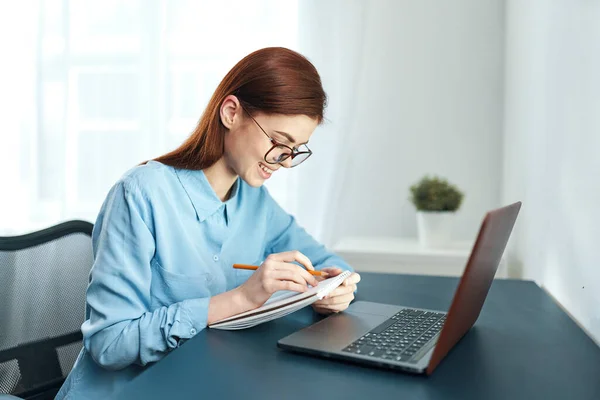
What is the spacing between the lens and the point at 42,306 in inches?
46.4

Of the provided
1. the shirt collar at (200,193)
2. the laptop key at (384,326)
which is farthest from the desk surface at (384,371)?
the shirt collar at (200,193)

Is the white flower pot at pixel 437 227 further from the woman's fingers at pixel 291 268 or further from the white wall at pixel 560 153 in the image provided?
the woman's fingers at pixel 291 268

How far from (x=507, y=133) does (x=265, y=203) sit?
4.34ft

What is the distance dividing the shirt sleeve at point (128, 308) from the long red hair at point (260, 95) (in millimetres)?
225

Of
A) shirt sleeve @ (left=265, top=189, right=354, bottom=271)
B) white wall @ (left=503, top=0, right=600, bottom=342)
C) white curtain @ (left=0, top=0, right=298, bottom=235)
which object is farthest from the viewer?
white curtain @ (left=0, top=0, right=298, bottom=235)

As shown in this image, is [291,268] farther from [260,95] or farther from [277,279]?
[260,95]

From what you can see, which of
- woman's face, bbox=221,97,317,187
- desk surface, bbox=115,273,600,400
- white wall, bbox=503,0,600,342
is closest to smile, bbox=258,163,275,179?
woman's face, bbox=221,97,317,187

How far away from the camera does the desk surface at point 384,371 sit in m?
0.71

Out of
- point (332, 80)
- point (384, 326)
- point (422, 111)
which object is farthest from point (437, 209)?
point (384, 326)

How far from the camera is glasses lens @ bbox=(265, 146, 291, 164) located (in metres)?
1.18

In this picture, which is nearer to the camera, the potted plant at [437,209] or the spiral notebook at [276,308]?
the spiral notebook at [276,308]

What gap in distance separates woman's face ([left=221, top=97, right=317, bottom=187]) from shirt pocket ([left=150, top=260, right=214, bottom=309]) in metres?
0.25

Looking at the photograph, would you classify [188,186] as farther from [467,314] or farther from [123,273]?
[467,314]

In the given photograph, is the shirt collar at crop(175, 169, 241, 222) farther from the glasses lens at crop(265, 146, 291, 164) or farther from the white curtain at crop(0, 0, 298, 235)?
the white curtain at crop(0, 0, 298, 235)
